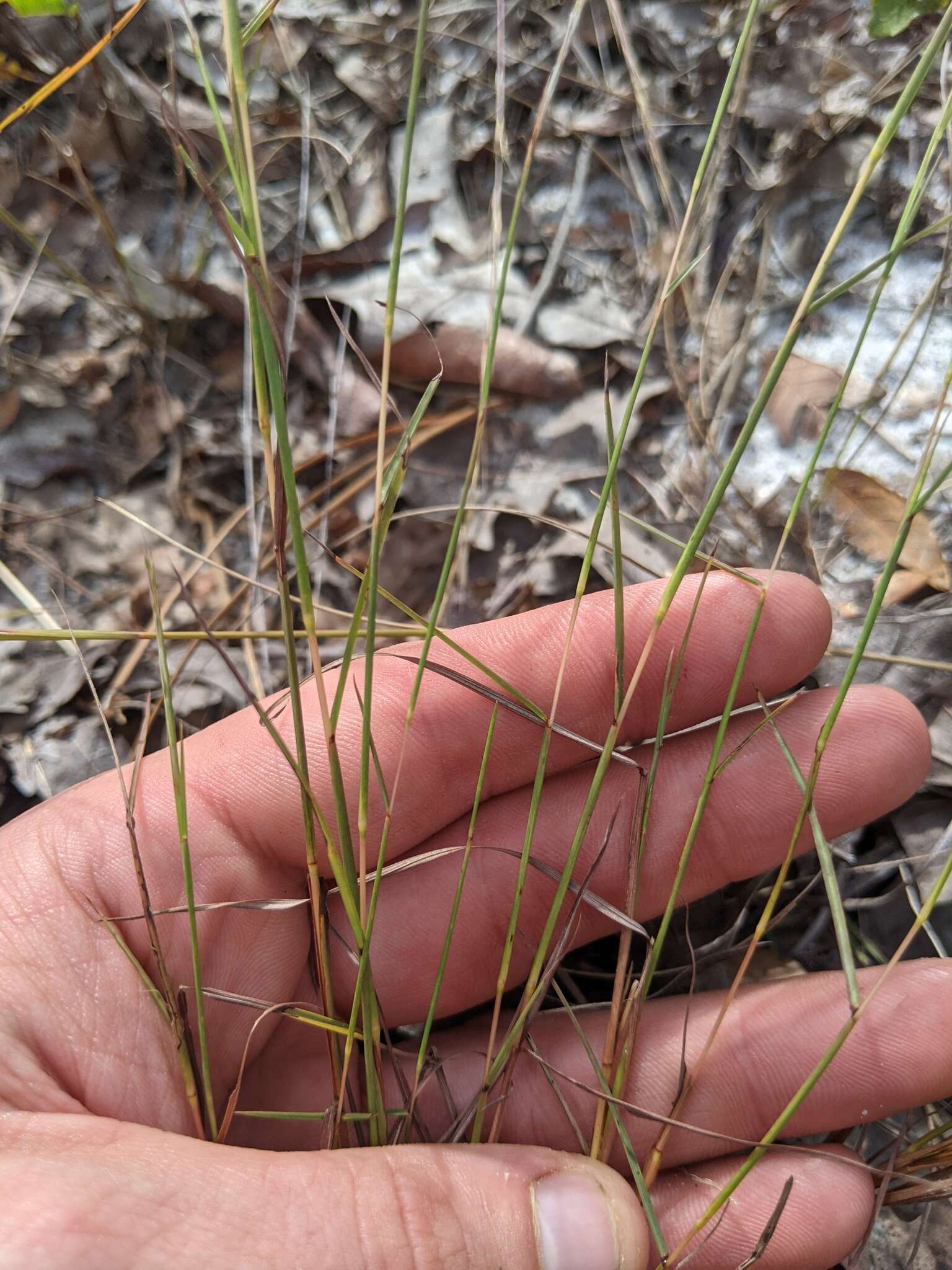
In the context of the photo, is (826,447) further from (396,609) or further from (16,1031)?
(16,1031)

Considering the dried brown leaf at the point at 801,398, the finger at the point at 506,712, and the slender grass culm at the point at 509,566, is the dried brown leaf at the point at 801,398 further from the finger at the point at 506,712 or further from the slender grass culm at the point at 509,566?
the finger at the point at 506,712

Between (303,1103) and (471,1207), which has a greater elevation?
(471,1207)

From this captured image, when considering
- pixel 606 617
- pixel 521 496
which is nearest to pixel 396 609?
pixel 521 496

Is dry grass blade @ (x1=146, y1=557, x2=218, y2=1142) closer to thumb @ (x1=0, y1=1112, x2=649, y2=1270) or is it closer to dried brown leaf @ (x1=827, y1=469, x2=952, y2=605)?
thumb @ (x1=0, y1=1112, x2=649, y2=1270)

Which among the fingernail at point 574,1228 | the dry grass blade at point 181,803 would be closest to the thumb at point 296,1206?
the fingernail at point 574,1228

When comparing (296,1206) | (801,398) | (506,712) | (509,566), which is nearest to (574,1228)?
(296,1206)

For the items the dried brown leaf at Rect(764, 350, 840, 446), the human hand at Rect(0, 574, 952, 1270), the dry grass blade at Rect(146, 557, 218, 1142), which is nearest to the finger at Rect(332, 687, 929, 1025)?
the human hand at Rect(0, 574, 952, 1270)

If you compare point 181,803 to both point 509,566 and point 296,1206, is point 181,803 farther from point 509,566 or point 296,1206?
point 509,566
